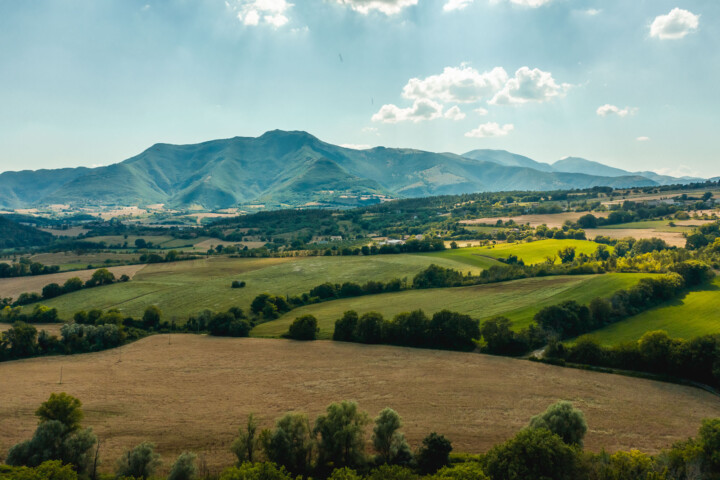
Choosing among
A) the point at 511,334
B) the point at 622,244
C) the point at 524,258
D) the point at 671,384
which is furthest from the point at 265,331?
the point at 622,244

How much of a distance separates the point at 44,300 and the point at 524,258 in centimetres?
12839

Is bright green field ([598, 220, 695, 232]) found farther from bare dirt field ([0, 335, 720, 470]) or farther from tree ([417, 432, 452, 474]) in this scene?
tree ([417, 432, 452, 474])

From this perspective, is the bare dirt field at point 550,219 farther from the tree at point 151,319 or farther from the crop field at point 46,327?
the crop field at point 46,327

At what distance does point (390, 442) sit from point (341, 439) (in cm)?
436

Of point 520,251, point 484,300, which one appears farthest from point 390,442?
point 520,251

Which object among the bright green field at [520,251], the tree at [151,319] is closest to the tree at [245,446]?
the tree at [151,319]

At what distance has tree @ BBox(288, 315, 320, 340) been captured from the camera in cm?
6588

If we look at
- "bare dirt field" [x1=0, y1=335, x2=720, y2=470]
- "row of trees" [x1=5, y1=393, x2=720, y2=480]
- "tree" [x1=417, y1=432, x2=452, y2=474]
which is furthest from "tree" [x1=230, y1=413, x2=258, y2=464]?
"tree" [x1=417, y1=432, x2=452, y2=474]

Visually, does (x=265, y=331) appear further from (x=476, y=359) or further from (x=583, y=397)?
(x=583, y=397)

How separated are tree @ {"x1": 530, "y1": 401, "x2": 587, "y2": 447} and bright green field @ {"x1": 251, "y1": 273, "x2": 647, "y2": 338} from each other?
1284 inches

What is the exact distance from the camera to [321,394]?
45750 mm

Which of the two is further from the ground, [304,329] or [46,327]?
[304,329]

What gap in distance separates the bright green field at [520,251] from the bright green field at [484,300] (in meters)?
27.4

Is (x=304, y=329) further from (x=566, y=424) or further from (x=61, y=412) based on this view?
(x=566, y=424)
